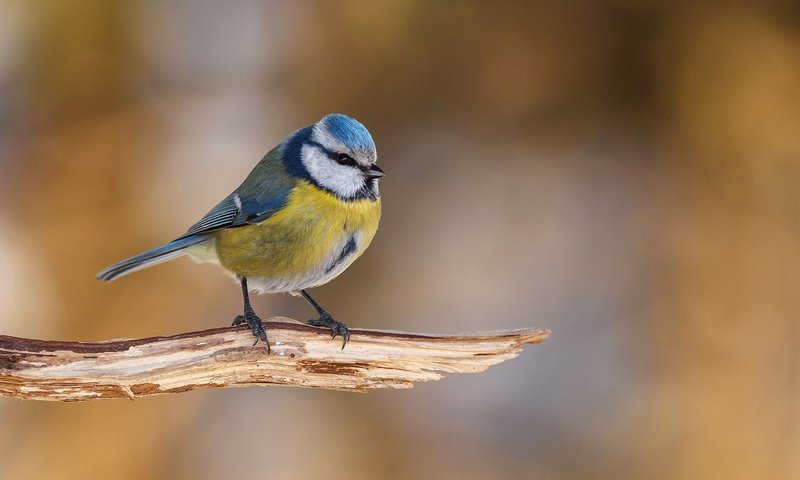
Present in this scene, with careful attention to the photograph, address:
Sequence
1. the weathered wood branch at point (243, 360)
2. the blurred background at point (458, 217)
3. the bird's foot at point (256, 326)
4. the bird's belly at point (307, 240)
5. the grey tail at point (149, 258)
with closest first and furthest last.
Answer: the weathered wood branch at point (243, 360) → the bird's foot at point (256, 326) → the bird's belly at point (307, 240) → the grey tail at point (149, 258) → the blurred background at point (458, 217)

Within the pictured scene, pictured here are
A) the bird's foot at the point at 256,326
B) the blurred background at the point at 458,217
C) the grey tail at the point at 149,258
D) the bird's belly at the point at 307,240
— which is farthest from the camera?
the blurred background at the point at 458,217

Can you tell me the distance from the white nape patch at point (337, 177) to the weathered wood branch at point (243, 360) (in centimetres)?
41

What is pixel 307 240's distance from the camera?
2.23 metres

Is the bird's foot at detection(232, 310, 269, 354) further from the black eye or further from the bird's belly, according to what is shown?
the black eye

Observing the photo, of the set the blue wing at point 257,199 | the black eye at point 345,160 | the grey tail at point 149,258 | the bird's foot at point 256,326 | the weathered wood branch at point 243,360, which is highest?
the black eye at point 345,160

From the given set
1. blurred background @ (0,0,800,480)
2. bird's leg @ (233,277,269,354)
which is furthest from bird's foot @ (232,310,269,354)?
blurred background @ (0,0,800,480)

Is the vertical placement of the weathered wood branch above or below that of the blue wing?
below

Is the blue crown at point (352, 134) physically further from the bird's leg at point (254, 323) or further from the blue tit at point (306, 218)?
the bird's leg at point (254, 323)

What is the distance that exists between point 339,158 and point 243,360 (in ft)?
2.09

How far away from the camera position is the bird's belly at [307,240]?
2236mm

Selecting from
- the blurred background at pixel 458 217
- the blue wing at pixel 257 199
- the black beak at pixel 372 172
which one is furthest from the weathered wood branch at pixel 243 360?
the blurred background at pixel 458 217

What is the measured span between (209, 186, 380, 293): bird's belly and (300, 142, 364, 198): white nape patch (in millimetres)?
31

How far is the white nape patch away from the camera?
7.43 ft

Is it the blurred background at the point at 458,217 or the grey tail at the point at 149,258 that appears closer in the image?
the grey tail at the point at 149,258
